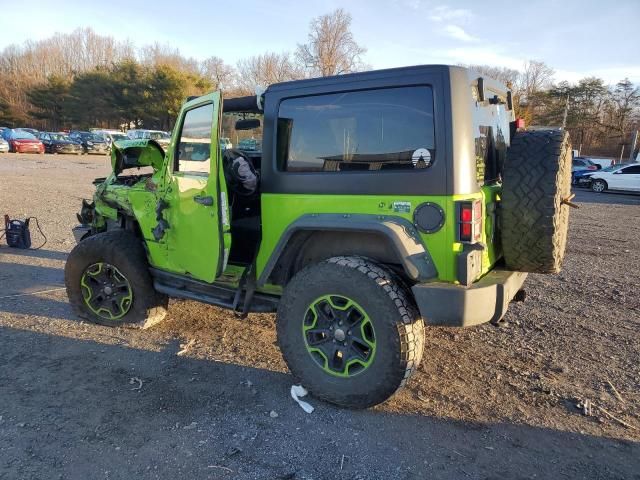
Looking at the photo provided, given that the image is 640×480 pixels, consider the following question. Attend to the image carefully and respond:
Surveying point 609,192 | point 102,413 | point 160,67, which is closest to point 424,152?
point 102,413

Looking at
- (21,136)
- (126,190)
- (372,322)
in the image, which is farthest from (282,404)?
(21,136)

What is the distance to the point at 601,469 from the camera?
2.62m

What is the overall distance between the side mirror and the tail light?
204 centimetres

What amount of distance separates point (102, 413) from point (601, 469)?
3060 mm

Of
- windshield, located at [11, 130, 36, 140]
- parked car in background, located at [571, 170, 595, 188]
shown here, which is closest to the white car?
parked car in background, located at [571, 170, 595, 188]

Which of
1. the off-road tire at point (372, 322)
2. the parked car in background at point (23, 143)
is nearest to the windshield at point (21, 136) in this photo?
the parked car in background at point (23, 143)

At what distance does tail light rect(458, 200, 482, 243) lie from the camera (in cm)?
284

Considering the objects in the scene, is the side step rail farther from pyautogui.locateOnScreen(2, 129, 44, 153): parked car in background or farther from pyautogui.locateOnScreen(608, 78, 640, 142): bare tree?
pyautogui.locateOnScreen(608, 78, 640, 142): bare tree

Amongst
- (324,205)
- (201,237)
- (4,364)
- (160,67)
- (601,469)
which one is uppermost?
(160,67)

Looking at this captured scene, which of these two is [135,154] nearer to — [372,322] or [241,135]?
[241,135]

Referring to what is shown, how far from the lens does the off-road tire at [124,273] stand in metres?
4.36

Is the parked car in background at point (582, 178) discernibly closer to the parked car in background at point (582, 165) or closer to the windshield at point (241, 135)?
the parked car in background at point (582, 165)

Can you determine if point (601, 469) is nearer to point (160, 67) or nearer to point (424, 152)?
point (424, 152)

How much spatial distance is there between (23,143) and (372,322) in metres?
35.9
